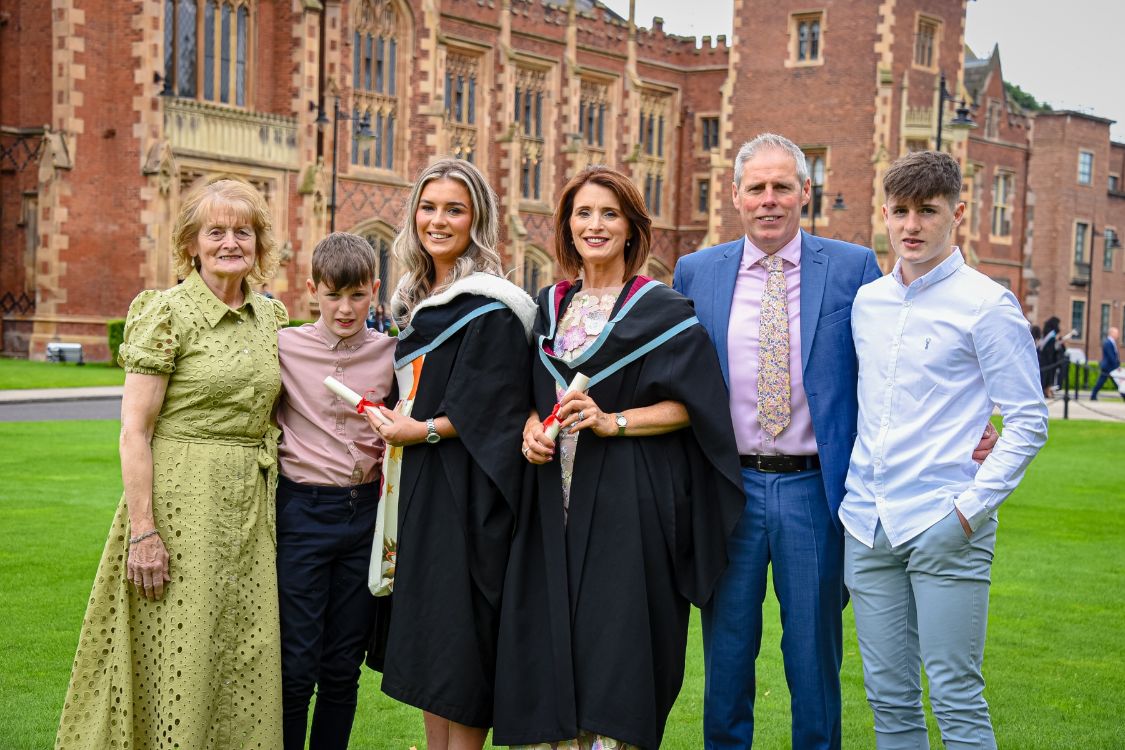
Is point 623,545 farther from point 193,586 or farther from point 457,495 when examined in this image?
point 193,586

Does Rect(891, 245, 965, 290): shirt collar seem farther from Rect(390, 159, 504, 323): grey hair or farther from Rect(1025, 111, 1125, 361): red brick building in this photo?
Rect(1025, 111, 1125, 361): red brick building

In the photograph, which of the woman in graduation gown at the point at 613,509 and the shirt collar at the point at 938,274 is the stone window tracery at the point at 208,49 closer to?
the woman in graduation gown at the point at 613,509

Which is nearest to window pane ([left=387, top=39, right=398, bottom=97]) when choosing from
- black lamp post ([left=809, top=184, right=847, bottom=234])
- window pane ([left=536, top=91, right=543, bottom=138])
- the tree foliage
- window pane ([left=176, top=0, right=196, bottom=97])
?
window pane ([left=536, top=91, right=543, bottom=138])

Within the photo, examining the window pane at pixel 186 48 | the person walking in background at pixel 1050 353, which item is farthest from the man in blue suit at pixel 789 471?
the window pane at pixel 186 48

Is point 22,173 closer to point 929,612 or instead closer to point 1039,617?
point 1039,617

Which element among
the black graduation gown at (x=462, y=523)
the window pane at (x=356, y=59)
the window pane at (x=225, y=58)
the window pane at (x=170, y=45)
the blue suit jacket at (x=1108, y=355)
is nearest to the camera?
the black graduation gown at (x=462, y=523)

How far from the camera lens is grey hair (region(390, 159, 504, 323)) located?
3.97 m

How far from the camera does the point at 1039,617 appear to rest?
7.11 m

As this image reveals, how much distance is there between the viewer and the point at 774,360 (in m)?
3.98

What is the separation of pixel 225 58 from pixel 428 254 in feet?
85.2

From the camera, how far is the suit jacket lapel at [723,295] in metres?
4.03

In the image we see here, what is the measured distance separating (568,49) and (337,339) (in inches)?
1455

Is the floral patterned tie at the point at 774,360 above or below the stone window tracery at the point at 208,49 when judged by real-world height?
below

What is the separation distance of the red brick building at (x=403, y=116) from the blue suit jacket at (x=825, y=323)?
2222cm
